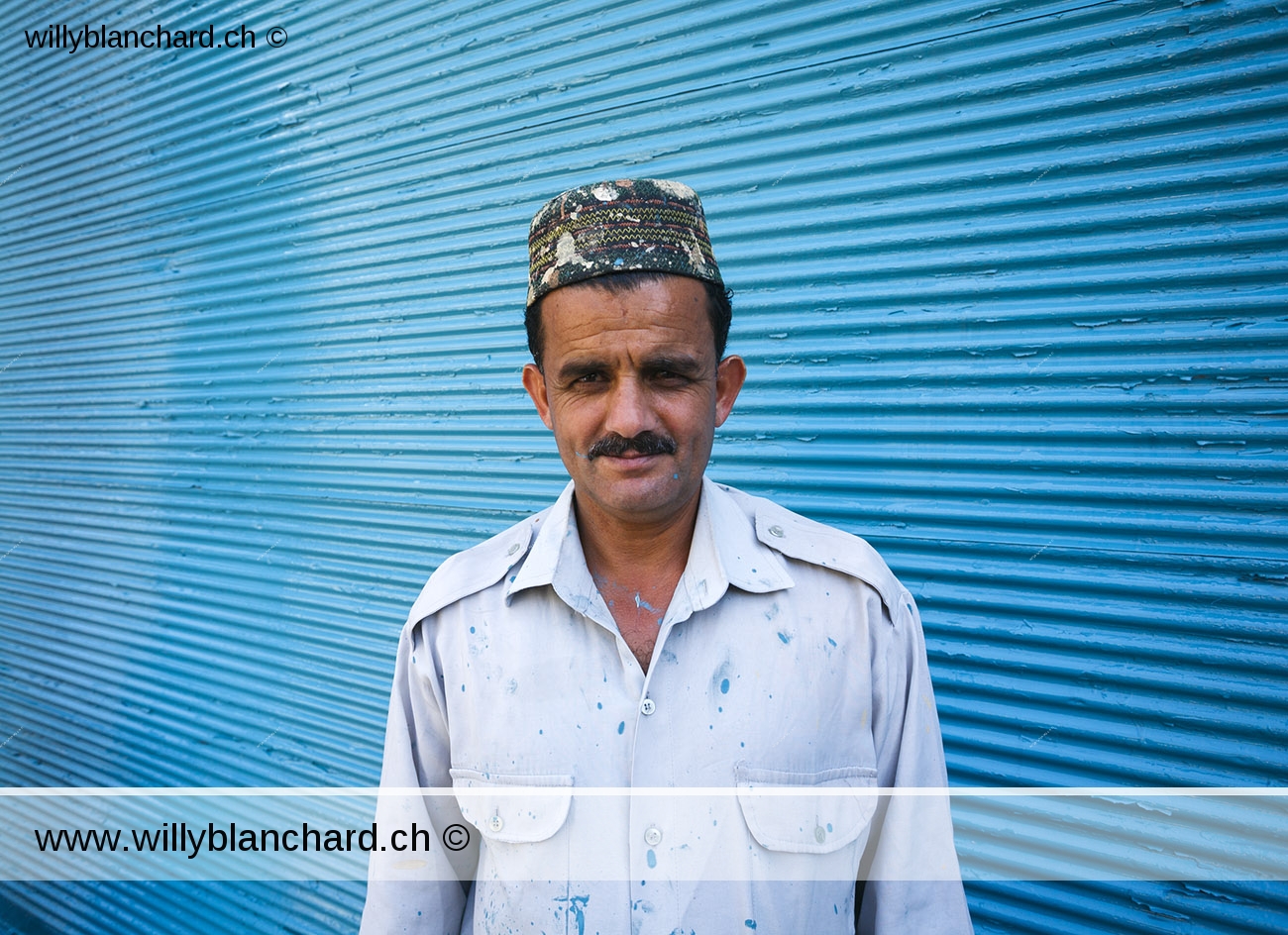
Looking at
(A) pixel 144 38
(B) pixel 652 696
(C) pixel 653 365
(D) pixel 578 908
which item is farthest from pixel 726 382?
(A) pixel 144 38

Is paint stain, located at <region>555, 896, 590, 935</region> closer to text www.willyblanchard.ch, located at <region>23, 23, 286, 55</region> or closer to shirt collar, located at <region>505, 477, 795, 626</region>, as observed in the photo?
shirt collar, located at <region>505, 477, 795, 626</region>

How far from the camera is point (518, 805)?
48.4 inches

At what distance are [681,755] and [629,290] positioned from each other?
0.84 metres

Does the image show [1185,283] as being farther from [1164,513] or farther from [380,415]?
[380,415]

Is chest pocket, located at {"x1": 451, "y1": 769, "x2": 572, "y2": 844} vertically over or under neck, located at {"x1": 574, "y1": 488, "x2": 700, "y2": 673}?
under

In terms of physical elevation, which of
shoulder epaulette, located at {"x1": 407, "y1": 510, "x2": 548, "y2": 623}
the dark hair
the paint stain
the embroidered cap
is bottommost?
the paint stain

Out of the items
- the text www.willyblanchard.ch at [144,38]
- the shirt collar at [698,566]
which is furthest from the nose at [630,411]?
the text www.willyblanchard.ch at [144,38]

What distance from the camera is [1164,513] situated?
1.60 m

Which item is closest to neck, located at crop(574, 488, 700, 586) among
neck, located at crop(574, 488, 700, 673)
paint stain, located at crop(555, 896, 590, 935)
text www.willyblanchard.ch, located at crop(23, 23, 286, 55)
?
neck, located at crop(574, 488, 700, 673)

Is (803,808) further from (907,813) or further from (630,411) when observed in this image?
(630,411)

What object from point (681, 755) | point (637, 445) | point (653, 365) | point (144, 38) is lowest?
point (681, 755)

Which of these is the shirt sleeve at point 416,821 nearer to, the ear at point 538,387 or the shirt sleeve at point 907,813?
the ear at point 538,387

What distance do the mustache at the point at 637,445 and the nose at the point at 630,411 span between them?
0.01 metres

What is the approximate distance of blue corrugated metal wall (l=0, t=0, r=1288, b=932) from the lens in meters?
1.57
